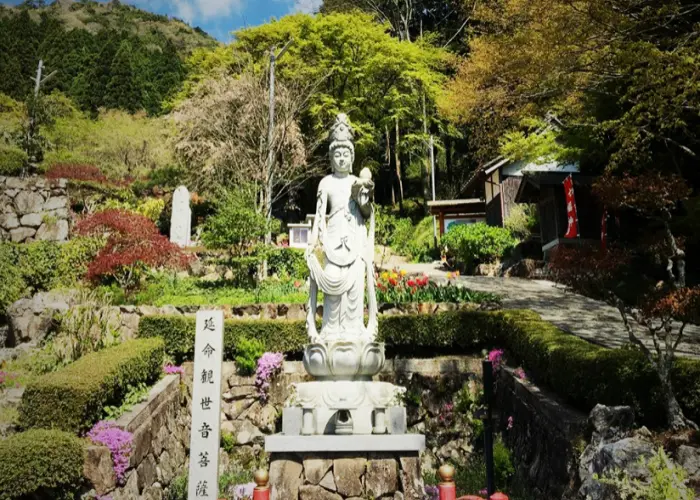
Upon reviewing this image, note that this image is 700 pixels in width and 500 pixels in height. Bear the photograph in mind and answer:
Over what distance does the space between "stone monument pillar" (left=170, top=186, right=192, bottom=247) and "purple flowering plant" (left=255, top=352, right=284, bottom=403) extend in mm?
14790

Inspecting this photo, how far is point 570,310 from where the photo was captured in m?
13.6

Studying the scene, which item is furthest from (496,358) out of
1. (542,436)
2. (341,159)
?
(341,159)

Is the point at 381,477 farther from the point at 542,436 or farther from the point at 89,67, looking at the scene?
the point at 89,67

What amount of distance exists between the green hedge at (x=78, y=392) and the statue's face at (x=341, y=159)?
4.42m

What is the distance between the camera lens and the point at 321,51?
2977 centimetres

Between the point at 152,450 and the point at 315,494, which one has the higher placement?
the point at 315,494

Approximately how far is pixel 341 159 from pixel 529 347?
4.38 meters

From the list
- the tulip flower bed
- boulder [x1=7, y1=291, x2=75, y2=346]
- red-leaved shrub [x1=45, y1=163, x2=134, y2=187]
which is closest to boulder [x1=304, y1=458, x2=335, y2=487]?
the tulip flower bed

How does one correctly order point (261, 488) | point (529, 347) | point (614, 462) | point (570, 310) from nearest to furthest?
point (261, 488)
point (614, 462)
point (529, 347)
point (570, 310)

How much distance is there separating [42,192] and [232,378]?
12440 mm

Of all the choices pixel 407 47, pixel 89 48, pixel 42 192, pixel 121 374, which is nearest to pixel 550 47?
pixel 121 374

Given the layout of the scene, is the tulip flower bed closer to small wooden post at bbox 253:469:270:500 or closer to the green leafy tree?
small wooden post at bbox 253:469:270:500

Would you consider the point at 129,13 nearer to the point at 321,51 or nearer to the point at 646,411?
the point at 321,51

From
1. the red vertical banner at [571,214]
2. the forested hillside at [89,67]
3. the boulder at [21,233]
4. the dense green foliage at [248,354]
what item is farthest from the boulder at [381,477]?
the forested hillside at [89,67]
